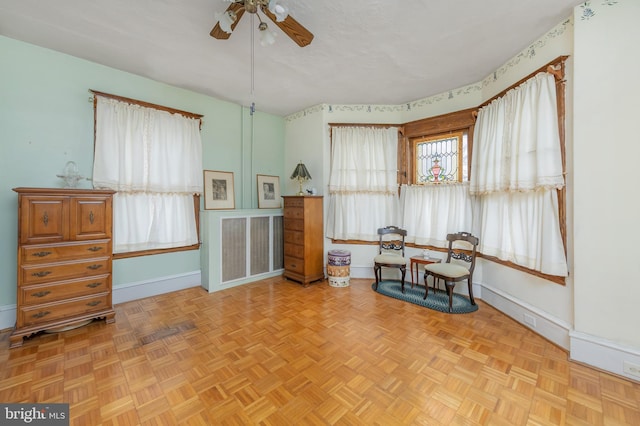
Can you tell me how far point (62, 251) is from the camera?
8.17 feet

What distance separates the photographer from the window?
3.63 metres

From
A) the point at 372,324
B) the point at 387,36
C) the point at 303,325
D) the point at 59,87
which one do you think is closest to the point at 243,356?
the point at 303,325

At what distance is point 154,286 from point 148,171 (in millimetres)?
1559

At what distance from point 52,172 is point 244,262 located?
2.46 metres

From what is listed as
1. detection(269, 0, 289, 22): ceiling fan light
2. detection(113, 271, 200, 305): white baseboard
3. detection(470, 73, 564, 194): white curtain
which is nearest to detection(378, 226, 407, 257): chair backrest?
detection(470, 73, 564, 194): white curtain

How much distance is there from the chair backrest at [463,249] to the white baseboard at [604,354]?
3.84 feet

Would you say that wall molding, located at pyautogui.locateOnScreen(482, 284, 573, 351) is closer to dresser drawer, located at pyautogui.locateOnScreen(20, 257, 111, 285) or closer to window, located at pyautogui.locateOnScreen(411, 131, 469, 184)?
window, located at pyautogui.locateOnScreen(411, 131, 469, 184)

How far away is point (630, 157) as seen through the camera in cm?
188

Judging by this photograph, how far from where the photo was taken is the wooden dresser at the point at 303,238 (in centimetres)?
400

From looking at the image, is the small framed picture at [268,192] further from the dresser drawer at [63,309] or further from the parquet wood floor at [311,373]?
the dresser drawer at [63,309]

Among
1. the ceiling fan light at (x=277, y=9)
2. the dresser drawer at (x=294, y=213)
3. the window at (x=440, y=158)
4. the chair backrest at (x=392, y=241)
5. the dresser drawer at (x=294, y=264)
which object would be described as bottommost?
the dresser drawer at (x=294, y=264)

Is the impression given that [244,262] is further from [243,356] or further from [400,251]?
[400,251]

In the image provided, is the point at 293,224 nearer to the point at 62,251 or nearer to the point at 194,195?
the point at 194,195

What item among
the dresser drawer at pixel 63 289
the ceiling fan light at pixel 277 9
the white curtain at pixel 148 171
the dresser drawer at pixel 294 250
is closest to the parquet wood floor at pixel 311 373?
the dresser drawer at pixel 63 289
